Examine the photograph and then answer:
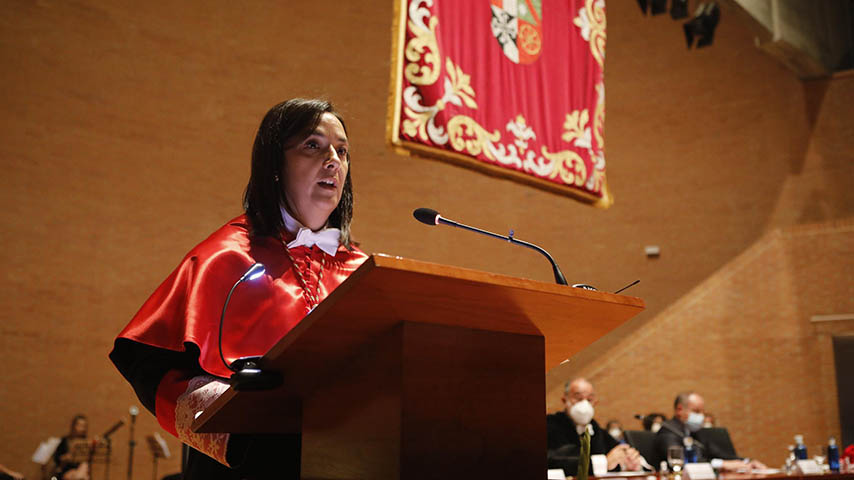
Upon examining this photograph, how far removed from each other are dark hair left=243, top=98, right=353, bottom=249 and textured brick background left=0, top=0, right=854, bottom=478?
868cm

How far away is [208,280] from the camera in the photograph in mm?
1882

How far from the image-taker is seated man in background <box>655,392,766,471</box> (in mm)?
6910

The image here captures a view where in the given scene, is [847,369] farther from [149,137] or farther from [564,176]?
[149,137]

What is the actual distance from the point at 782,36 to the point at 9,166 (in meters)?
9.32

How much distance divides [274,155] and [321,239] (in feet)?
0.80

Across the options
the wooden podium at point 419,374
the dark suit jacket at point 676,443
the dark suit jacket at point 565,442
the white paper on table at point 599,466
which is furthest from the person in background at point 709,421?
the wooden podium at point 419,374

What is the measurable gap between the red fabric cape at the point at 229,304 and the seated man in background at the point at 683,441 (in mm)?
5595

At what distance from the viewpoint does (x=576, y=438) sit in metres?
6.98

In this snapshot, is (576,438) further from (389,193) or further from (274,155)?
(389,193)

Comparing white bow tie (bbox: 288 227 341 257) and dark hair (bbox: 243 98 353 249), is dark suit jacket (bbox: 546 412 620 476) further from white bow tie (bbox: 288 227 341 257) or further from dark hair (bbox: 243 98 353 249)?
dark hair (bbox: 243 98 353 249)

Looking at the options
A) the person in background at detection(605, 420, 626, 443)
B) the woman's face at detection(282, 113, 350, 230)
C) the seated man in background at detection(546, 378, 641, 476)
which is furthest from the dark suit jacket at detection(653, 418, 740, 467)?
the woman's face at detection(282, 113, 350, 230)

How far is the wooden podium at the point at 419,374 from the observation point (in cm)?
121

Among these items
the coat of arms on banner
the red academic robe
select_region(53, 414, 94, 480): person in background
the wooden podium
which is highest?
the coat of arms on banner

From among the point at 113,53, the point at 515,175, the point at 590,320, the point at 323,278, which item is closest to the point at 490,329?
the point at 590,320
